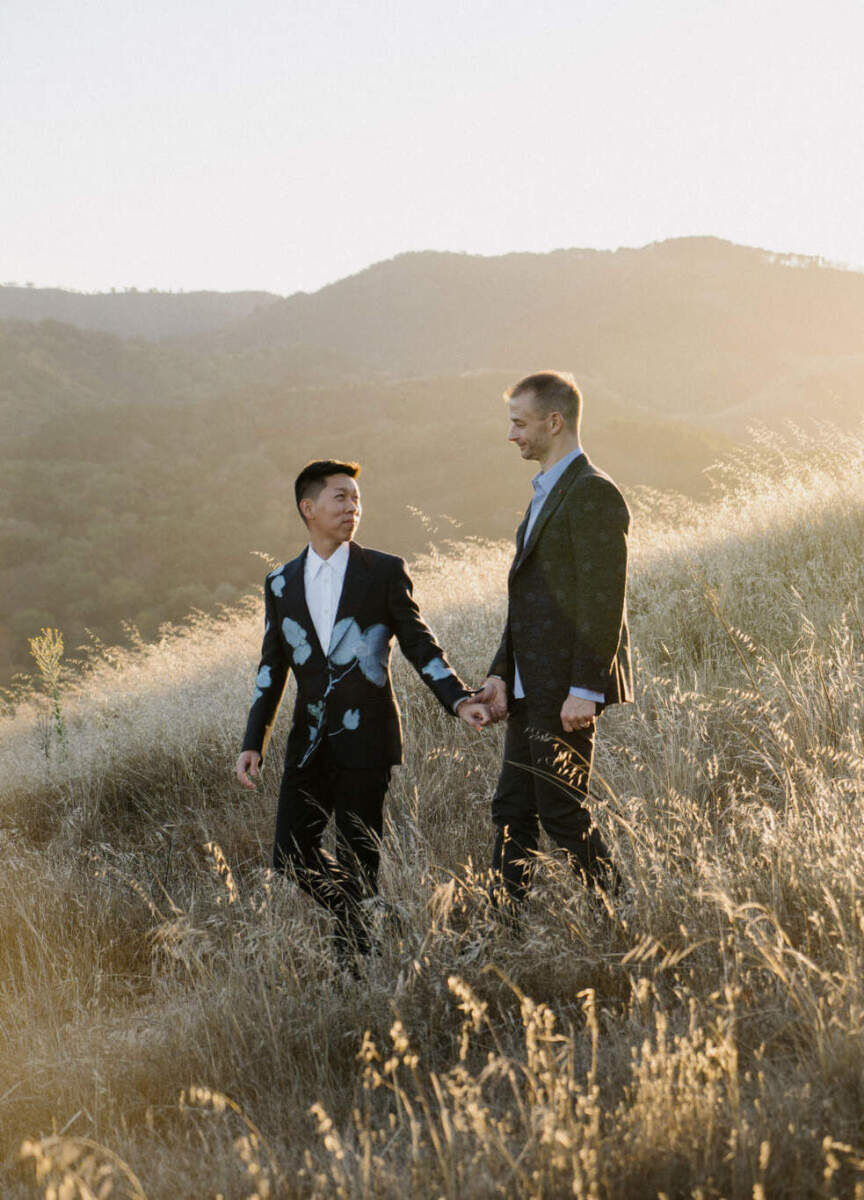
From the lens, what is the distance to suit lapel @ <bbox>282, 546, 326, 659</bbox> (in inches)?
139

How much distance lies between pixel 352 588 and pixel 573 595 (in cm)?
90

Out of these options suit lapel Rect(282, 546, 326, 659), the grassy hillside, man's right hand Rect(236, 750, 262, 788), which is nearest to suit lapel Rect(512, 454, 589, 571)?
suit lapel Rect(282, 546, 326, 659)

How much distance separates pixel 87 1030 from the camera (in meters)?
3.10

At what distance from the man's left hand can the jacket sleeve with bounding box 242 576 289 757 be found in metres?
1.23

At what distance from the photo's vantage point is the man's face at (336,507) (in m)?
3.44

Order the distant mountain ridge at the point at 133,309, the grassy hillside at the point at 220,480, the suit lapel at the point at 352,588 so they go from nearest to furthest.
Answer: the suit lapel at the point at 352,588 < the grassy hillside at the point at 220,480 < the distant mountain ridge at the point at 133,309

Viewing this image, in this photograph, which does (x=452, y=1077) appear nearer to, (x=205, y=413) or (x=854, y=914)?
(x=854, y=914)

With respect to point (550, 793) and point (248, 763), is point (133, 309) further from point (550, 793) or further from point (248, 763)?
point (550, 793)

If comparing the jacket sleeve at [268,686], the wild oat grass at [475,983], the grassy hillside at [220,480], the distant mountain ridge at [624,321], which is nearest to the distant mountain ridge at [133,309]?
the distant mountain ridge at [624,321]

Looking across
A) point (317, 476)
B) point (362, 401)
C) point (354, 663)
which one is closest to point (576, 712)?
point (354, 663)

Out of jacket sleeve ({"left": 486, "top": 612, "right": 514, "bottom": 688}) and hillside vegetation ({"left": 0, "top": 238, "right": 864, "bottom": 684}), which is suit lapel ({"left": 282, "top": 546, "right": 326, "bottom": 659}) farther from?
hillside vegetation ({"left": 0, "top": 238, "right": 864, "bottom": 684})

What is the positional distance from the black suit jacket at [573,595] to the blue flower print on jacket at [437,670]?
1.05 ft

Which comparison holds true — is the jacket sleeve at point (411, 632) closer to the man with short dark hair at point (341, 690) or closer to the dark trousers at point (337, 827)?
the man with short dark hair at point (341, 690)

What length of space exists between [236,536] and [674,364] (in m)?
51.1
